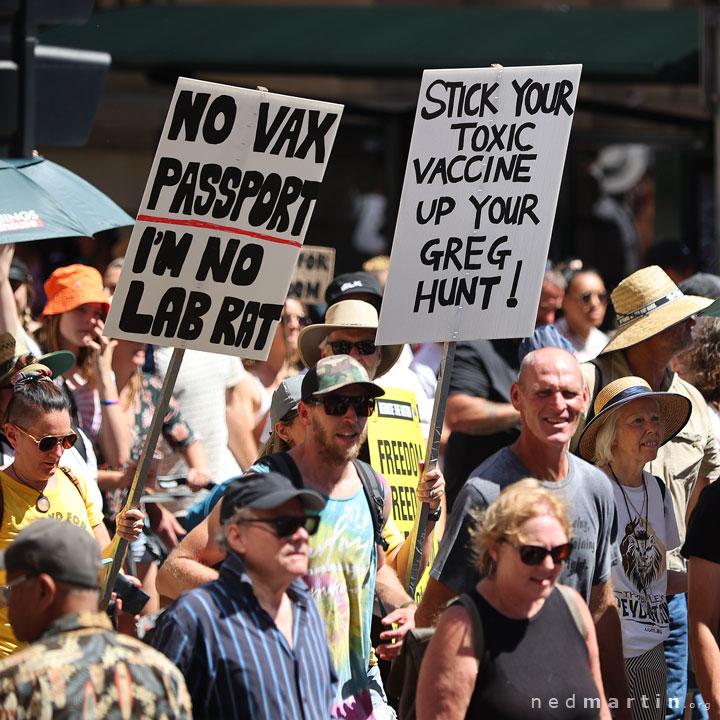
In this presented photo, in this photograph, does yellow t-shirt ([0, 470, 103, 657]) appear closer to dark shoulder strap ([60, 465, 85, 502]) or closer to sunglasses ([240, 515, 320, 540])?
dark shoulder strap ([60, 465, 85, 502])

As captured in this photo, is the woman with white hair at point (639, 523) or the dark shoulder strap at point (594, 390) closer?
the woman with white hair at point (639, 523)

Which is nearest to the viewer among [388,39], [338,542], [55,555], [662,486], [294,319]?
[55,555]

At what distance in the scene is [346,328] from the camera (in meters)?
6.38

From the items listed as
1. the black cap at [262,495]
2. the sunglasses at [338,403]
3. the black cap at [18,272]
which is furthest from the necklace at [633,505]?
the black cap at [18,272]

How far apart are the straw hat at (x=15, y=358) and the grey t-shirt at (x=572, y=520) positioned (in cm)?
208

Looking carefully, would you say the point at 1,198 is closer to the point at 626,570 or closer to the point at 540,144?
the point at 540,144

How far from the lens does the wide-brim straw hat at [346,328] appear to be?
→ 639 cm

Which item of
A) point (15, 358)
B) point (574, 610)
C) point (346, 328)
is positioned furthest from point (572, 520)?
point (15, 358)

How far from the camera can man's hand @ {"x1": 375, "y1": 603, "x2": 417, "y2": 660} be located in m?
4.65

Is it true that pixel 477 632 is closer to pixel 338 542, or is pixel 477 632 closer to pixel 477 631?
pixel 477 631

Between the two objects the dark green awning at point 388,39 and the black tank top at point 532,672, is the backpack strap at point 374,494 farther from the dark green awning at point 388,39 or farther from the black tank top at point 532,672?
the dark green awning at point 388,39

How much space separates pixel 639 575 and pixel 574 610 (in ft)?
4.40

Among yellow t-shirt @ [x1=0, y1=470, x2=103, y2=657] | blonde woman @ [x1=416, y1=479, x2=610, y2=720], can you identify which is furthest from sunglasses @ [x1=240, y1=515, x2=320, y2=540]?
yellow t-shirt @ [x1=0, y1=470, x2=103, y2=657]

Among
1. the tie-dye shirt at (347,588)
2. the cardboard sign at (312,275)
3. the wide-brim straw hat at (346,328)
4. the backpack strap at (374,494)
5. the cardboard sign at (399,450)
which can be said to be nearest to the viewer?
the tie-dye shirt at (347,588)
